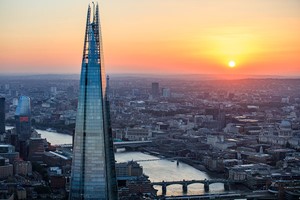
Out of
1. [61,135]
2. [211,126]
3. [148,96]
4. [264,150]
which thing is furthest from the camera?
[148,96]

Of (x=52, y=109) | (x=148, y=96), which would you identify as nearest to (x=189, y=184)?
(x=52, y=109)

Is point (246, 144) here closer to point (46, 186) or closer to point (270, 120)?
point (270, 120)

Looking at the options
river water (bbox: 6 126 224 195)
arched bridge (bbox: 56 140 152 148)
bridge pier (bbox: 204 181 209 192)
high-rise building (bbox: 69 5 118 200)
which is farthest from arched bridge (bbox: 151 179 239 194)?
arched bridge (bbox: 56 140 152 148)

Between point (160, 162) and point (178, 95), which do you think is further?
point (178, 95)

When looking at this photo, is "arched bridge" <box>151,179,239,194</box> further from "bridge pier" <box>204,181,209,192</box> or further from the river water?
the river water

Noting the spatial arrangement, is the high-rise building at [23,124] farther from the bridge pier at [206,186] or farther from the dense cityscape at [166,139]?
the bridge pier at [206,186]

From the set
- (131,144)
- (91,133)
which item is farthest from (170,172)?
(91,133)

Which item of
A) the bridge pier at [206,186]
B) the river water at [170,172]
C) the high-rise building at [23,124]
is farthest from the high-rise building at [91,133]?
the high-rise building at [23,124]
